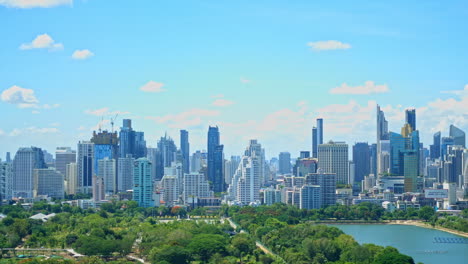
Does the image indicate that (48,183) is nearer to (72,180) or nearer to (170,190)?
(72,180)

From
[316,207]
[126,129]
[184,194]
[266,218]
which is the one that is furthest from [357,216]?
[126,129]

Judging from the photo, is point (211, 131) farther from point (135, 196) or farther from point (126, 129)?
point (135, 196)

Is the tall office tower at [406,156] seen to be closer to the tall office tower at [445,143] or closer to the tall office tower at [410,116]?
the tall office tower at [410,116]

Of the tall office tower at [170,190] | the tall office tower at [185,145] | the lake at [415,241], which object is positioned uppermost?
the tall office tower at [185,145]

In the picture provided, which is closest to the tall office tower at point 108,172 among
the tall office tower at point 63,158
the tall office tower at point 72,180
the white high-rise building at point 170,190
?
the tall office tower at point 72,180

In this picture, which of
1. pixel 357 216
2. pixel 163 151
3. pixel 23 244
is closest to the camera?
pixel 23 244

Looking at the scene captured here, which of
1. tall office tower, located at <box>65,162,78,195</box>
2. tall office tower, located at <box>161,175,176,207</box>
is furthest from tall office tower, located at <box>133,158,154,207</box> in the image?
tall office tower, located at <box>65,162,78,195</box>
